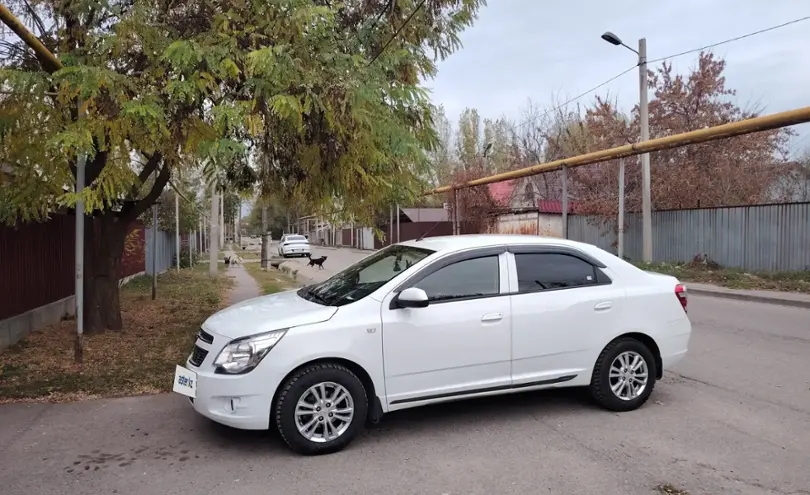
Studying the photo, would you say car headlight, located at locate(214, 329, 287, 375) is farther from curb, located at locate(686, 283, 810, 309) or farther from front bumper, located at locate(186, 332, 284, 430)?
curb, located at locate(686, 283, 810, 309)

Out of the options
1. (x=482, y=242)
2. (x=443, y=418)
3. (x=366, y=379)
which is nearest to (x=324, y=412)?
(x=366, y=379)

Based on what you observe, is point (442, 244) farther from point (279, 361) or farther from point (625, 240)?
point (625, 240)

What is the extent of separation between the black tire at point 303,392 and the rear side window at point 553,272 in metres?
1.65

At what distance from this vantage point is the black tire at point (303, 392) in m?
4.30

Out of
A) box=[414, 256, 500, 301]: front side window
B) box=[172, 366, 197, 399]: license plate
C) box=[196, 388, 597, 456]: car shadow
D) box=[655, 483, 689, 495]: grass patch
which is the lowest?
box=[655, 483, 689, 495]: grass patch

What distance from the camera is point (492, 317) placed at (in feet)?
16.0

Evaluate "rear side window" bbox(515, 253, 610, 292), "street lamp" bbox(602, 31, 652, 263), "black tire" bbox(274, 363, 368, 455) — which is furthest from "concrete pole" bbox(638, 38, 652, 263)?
"black tire" bbox(274, 363, 368, 455)

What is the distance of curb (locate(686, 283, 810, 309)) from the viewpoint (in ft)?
41.2

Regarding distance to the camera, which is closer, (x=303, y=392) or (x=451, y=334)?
(x=303, y=392)

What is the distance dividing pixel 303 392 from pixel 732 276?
15.4 metres

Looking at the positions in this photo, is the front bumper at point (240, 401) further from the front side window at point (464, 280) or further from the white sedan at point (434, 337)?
the front side window at point (464, 280)

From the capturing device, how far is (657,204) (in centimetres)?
2298

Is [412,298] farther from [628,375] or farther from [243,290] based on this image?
[243,290]

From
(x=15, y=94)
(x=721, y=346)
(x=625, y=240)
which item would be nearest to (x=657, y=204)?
(x=625, y=240)
